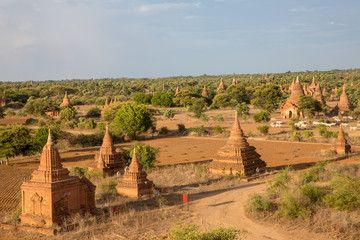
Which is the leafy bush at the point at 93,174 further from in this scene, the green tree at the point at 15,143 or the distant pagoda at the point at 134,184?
the green tree at the point at 15,143

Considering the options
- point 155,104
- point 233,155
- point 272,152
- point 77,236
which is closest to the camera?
point 77,236

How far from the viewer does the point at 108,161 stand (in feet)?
78.3

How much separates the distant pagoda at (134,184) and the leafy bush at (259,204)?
5.06 metres

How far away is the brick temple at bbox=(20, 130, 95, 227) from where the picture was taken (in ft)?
47.1

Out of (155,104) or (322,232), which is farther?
(155,104)

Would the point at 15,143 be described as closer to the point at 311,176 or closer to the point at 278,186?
the point at 278,186

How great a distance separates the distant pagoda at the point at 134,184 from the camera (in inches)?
733

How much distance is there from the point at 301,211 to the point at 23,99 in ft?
275

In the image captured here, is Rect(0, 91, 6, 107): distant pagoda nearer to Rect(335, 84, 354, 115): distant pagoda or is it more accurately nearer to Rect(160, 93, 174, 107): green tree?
Rect(160, 93, 174, 107): green tree

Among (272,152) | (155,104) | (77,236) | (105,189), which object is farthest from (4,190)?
(155,104)

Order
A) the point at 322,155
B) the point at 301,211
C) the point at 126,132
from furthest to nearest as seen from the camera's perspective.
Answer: the point at 126,132 < the point at 322,155 < the point at 301,211

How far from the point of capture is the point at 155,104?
262ft

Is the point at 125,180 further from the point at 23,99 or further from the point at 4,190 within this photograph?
the point at 23,99

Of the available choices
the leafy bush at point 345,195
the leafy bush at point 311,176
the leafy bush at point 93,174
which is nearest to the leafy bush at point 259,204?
the leafy bush at point 345,195
